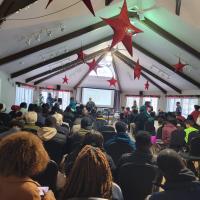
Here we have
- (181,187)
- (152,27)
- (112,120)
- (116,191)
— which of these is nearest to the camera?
(181,187)

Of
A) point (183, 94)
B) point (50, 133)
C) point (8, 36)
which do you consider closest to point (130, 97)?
point (183, 94)

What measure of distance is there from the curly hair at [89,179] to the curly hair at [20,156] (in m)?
0.19

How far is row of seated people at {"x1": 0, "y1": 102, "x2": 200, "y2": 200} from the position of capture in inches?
65.3

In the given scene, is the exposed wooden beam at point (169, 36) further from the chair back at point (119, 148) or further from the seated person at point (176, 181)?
the seated person at point (176, 181)

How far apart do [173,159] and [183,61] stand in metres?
9.71

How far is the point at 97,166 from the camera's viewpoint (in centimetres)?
168

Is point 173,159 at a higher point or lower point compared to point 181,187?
higher

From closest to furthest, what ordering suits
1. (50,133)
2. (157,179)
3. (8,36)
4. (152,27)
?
(157,179) → (50,133) → (8,36) → (152,27)

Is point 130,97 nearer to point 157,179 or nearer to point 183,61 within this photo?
point 183,61

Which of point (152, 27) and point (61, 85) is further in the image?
point (61, 85)

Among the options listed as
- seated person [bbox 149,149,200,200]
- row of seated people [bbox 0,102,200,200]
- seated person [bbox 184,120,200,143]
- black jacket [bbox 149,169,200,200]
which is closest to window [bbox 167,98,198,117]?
seated person [bbox 184,120,200,143]

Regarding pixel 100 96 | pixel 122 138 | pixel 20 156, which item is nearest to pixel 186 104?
→ pixel 100 96

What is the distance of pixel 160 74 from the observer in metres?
14.7

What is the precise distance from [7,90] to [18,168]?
432 inches
